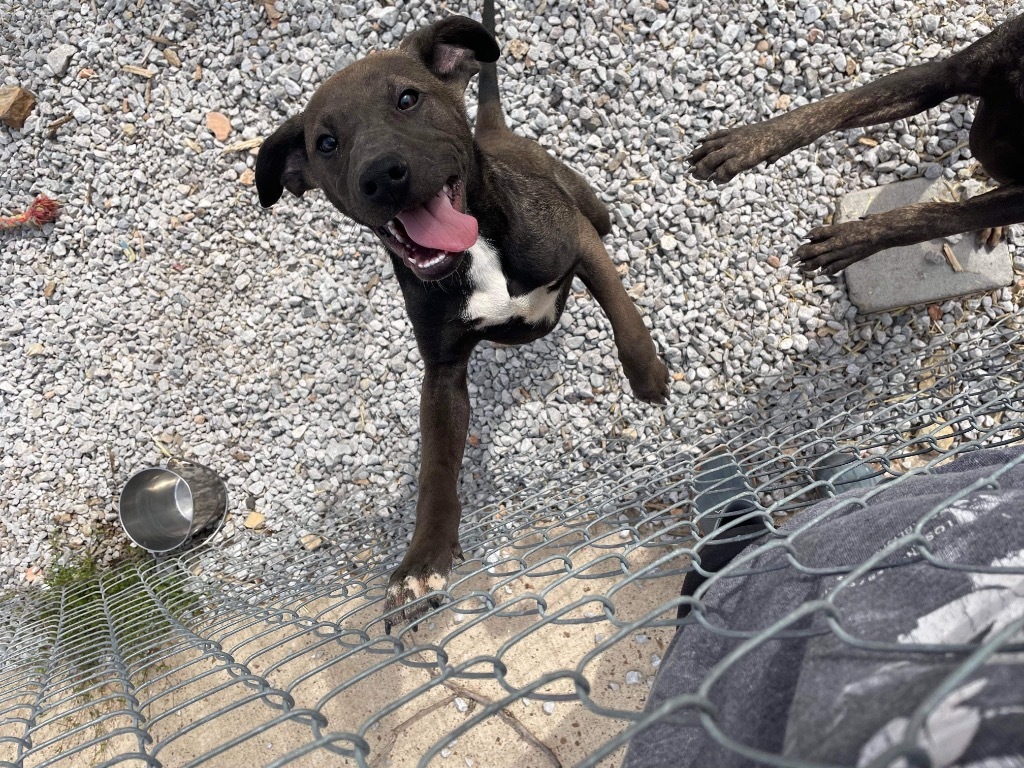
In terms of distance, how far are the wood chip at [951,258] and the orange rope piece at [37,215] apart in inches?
221

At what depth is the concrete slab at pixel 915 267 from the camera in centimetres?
352

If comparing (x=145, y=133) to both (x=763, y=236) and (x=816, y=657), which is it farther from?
(x=816, y=657)

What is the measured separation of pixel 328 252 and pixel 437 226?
205 centimetres

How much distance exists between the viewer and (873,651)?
1.10m

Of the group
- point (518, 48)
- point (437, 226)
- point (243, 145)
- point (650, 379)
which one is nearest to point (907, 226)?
point (650, 379)

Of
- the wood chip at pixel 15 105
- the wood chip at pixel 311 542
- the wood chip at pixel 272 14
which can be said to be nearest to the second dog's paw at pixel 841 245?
the wood chip at pixel 311 542

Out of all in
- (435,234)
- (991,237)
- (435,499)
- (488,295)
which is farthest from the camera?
(991,237)

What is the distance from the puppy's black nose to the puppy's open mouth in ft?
0.57

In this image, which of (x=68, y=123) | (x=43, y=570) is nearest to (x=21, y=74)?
(x=68, y=123)

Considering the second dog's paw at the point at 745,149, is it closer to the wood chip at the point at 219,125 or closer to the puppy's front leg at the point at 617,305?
the puppy's front leg at the point at 617,305

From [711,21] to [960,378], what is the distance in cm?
247

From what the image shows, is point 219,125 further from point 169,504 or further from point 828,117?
point 828,117

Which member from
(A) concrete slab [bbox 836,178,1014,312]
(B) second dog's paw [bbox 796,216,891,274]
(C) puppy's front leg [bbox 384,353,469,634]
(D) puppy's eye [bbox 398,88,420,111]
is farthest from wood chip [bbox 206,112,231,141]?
(A) concrete slab [bbox 836,178,1014,312]

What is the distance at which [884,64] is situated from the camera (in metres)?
3.73
